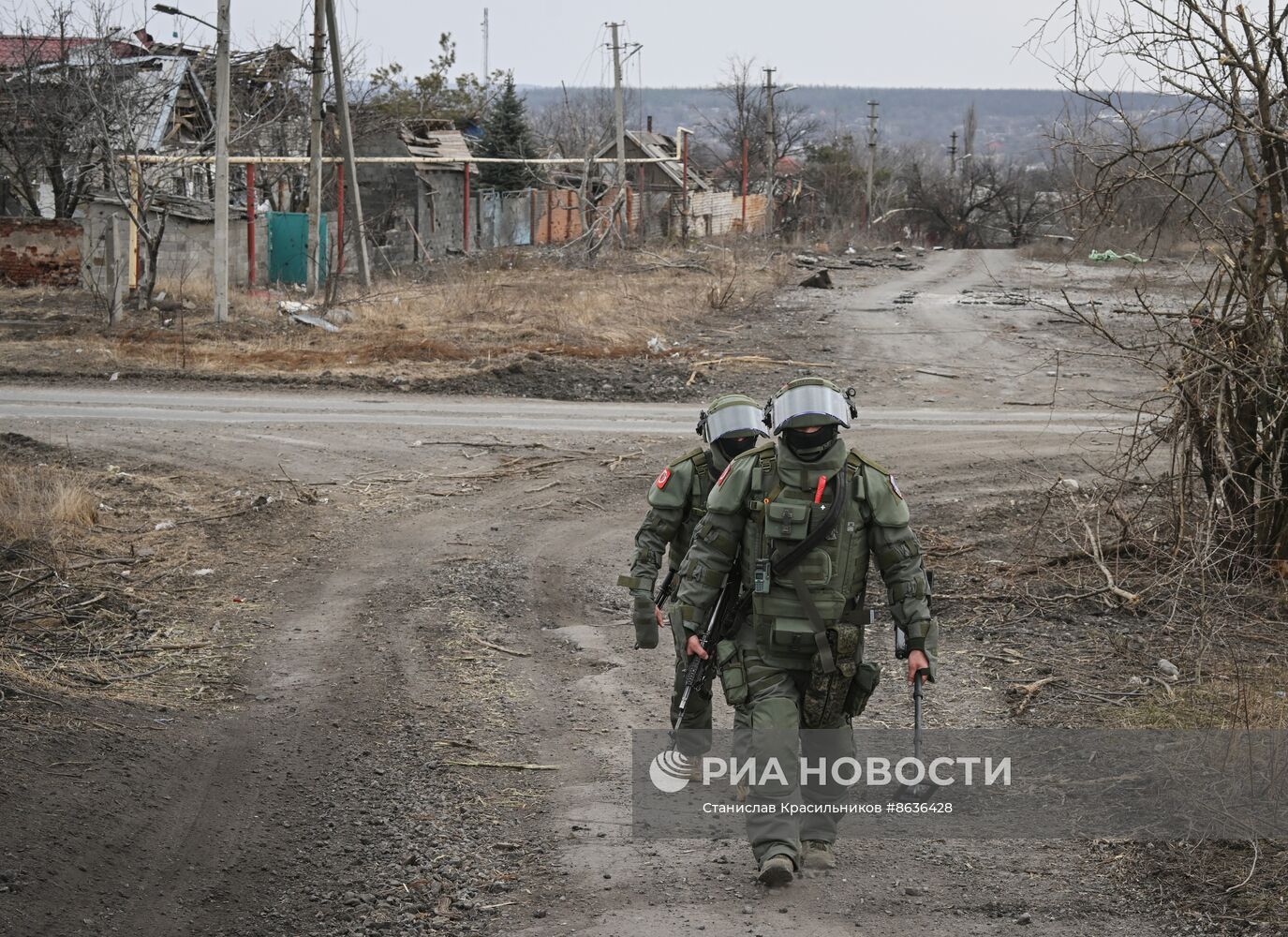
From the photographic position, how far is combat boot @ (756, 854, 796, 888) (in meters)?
4.45

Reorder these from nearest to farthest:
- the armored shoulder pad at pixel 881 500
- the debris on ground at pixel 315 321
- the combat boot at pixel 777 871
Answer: the combat boot at pixel 777 871
the armored shoulder pad at pixel 881 500
the debris on ground at pixel 315 321

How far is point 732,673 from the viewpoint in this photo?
4855 mm

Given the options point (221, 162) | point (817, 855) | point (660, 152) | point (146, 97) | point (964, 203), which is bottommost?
point (817, 855)

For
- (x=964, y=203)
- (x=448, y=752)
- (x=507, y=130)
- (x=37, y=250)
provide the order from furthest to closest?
(x=964, y=203)
(x=507, y=130)
(x=37, y=250)
(x=448, y=752)

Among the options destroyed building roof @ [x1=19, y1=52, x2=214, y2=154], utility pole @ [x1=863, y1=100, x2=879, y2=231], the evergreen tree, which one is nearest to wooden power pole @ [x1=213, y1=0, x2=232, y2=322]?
destroyed building roof @ [x1=19, y1=52, x2=214, y2=154]

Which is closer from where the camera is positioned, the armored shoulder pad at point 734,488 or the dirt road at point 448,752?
the dirt road at point 448,752

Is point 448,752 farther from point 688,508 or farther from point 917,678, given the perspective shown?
point 917,678

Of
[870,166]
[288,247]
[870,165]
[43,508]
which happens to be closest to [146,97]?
[288,247]

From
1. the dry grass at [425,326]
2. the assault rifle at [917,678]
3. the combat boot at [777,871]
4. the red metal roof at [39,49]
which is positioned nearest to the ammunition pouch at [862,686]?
the assault rifle at [917,678]

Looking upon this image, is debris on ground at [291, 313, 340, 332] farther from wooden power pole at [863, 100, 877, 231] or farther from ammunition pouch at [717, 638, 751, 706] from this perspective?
wooden power pole at [863, 100, 877, 231]

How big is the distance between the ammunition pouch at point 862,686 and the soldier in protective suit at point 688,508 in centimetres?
86

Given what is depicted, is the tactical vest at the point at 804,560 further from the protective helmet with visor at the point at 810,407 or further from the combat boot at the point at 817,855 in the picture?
the combat boot at the point at 817,855

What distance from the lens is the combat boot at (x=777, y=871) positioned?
14.6ft

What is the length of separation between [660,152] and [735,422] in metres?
57.9
